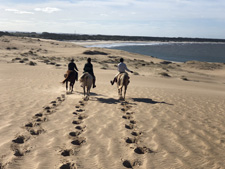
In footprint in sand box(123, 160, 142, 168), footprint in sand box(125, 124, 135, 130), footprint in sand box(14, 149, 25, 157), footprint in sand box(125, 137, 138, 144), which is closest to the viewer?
footprint in sand box(123, 160, 142, 168)

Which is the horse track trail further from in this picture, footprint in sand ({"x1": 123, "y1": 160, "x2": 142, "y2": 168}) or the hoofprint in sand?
footprint in sand ({"x1": 123, "y1": 160, "x2": 142, "y2": 168})

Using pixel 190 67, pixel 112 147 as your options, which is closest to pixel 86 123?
pixel 112 147

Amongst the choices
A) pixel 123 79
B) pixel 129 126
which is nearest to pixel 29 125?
pixel 129 126

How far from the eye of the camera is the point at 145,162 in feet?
16.8

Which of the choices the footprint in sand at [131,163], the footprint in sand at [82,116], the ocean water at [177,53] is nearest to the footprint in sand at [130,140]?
the footprint in sand at [131,163]

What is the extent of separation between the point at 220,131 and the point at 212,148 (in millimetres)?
1731

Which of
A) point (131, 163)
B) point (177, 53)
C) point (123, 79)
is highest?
point (177, 53)

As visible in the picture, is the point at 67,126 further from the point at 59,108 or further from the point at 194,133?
the point at 194,133

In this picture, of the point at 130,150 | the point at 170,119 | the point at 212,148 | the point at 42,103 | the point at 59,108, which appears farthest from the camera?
the point at 42,103

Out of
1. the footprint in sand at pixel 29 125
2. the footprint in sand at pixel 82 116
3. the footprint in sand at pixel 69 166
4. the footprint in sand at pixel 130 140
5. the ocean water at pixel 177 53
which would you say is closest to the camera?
the footprint in sand at pixel 69 166

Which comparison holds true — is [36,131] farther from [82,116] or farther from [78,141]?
[82,116]

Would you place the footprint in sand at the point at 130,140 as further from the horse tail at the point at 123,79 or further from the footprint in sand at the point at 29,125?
the horse tail at the point at 123,79

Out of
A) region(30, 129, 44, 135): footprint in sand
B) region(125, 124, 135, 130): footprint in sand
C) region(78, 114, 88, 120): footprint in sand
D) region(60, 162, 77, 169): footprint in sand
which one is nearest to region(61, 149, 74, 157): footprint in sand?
region(60, 162, 77, 169): footprint in sand

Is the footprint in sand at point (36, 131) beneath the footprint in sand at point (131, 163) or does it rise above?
above
